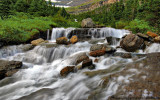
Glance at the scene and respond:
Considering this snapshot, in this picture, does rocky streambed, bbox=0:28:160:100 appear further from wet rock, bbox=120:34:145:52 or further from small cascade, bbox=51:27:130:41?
small cascade, bbox=51:27:130:41

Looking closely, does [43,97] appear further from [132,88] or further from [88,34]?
[88,34]

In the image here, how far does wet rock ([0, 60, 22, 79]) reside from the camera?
6.06 m

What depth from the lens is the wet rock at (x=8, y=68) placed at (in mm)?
6062

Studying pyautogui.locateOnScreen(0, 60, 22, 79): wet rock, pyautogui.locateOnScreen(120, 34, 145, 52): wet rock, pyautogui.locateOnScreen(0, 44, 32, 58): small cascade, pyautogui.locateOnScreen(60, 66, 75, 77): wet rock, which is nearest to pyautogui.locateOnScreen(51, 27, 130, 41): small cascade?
pyautogui.locateOnScreen(0, 44, 32, 58): small cascade

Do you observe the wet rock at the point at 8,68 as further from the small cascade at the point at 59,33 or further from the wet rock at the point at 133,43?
the wet rock at the point at 133,43

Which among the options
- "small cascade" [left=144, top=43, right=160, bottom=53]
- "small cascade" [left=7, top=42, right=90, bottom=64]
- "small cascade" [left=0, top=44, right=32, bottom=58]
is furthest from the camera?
"small cascade" [left=0, top=44, right=32, bottom=58]

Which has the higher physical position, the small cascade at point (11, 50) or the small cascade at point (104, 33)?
the small cascade at point (104, 33)

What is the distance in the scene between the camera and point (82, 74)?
19.5 feet

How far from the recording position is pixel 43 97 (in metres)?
4.44

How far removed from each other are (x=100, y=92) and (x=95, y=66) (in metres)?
2.69

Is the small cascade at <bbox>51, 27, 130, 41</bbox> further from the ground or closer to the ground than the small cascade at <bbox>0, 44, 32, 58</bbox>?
further from the ground

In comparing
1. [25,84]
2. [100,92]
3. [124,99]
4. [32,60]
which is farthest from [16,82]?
[124,99]

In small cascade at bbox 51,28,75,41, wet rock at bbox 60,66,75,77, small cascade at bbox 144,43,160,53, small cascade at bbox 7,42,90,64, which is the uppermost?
small cascade at bbox 51,28,75,41

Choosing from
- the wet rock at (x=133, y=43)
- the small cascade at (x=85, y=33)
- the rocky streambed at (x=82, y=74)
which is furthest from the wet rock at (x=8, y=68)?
the wet rock at (x=133, y=43)
